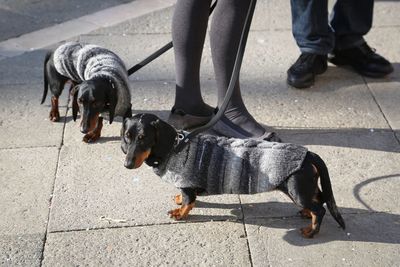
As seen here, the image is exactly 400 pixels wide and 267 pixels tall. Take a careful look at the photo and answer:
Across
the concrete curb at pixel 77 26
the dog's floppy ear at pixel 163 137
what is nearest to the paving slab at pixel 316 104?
the dog's floppy ear at pixel 163 137

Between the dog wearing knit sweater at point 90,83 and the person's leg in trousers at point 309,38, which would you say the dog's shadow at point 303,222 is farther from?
the person's leg in trousers at point 309,38

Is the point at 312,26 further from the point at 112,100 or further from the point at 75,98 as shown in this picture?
the point at 75,98

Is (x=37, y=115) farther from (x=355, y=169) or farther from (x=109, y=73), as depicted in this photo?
(x=355, y=169)

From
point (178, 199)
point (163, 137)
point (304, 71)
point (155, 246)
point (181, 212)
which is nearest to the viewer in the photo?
point (163, 137)

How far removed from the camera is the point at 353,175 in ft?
10.2

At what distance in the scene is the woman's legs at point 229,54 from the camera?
309 cm

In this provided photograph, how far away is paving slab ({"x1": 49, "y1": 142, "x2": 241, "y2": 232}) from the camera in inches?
111

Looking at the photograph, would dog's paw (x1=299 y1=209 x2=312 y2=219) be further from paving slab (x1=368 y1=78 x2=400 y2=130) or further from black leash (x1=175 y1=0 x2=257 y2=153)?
paving slab (x1=368 y1=78 x2=400 y2=130)

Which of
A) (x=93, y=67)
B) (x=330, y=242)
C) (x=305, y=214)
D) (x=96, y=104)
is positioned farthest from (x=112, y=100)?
(x=330, y=242)

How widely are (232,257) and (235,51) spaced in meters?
1.15

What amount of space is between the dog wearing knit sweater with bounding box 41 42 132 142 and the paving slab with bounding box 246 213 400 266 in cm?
99

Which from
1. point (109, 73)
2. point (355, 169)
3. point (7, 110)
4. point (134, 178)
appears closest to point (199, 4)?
point (109, 73)

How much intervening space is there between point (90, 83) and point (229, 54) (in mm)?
760

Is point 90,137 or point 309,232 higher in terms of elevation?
point 309,232
